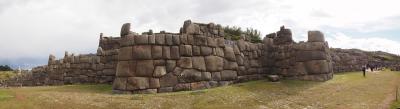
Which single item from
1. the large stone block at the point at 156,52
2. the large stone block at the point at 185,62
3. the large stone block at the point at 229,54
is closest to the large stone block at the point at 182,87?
the large stone block at the point at 185,62

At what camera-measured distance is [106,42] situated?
91.4 feet

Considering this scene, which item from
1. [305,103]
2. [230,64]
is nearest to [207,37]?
[230,64]

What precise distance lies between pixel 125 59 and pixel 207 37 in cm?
502

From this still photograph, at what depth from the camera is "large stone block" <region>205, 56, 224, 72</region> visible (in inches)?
922

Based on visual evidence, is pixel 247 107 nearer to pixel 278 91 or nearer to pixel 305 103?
pixel 305 103

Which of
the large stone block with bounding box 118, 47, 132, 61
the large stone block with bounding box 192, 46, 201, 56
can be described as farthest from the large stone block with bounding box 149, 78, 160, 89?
the large stone block with bounding box 192, 46, 201, 56

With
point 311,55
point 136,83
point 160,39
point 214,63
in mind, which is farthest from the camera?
point 311,55

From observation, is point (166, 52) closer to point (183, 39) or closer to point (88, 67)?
point (183, 39)

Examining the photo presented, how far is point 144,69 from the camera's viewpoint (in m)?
20.7

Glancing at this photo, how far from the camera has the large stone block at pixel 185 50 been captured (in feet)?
72.4

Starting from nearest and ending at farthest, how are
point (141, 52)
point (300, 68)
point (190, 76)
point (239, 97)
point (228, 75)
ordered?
point (239, 97) < point (141, 52) < point (190, 76) < point (228, 75) < point (300, 68)

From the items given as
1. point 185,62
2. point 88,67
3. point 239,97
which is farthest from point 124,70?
point 88,67

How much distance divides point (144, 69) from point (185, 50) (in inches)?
103

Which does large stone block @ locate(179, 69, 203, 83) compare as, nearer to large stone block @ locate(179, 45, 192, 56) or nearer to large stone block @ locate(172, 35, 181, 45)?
large stone block @ locate(179, 45, 192, 56)
